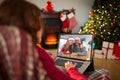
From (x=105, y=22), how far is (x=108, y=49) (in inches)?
25.6

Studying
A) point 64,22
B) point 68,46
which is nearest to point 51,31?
point 64,22

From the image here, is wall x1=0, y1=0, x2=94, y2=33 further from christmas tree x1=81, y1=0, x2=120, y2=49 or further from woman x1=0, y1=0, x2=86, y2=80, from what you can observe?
woman x1=0, y1=0, x2=86, y2=80

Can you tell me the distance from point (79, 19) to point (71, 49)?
3.82 meters

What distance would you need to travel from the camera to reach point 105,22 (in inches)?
192

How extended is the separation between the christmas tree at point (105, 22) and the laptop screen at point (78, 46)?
9.09ft

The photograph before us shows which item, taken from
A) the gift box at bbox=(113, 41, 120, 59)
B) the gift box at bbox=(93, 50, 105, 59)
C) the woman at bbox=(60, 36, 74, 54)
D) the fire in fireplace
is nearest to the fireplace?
the fire in fireplace

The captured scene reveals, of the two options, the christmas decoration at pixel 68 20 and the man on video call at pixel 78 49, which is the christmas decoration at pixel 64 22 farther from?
the man on video call at pixel 78 49

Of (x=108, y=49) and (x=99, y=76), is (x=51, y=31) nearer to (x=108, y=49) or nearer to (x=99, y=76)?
(x=108, y=49)

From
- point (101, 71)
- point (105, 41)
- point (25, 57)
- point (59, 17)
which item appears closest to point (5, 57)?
point (25, 57)

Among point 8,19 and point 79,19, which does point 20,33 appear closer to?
point 8,19

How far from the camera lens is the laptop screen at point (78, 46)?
209 centimetres

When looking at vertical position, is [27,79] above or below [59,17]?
below

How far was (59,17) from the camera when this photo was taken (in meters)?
5.37

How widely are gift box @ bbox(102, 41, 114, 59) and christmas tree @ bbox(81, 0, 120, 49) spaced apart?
192 mm
